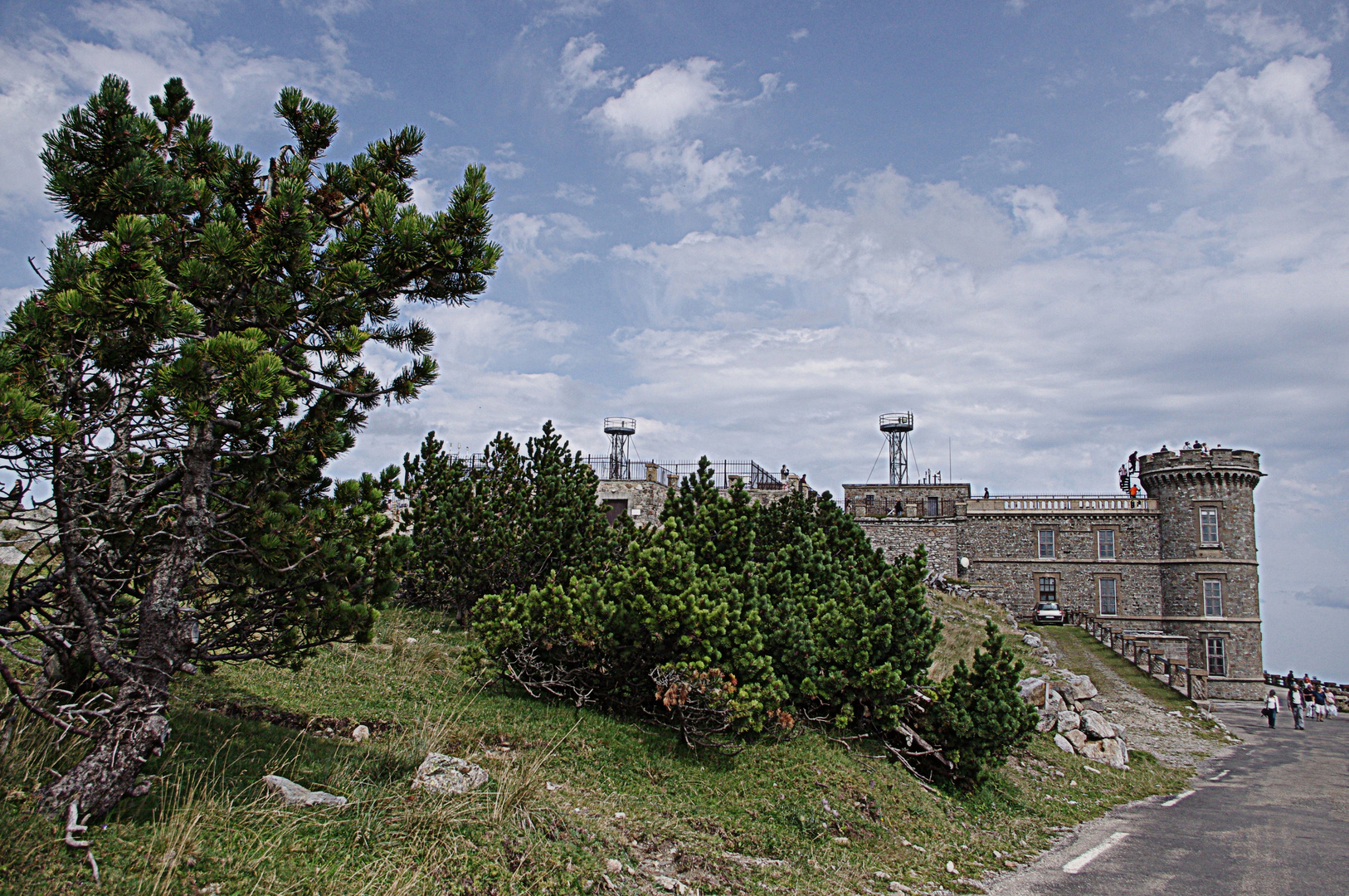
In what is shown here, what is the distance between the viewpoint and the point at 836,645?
10.9m

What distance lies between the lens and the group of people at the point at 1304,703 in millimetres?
28297

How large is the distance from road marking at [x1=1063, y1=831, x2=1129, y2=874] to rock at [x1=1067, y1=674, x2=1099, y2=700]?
9587 mm

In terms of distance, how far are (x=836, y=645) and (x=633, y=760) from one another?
3416 mm

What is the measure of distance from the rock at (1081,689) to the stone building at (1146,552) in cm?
1672

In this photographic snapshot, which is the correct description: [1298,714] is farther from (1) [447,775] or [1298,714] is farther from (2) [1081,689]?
(1) [447,775]

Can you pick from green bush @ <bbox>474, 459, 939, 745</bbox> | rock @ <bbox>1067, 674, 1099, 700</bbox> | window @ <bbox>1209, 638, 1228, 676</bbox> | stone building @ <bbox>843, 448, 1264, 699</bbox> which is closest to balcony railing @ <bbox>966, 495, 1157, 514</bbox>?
stone building @ <bbox>843, 448, 1264, 699</bbox>

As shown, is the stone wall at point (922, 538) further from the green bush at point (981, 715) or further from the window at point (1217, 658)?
the green bush at point (981, 715)

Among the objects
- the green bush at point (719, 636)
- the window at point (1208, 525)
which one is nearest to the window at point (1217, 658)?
the window at point (1208, 525)

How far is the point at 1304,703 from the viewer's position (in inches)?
1305

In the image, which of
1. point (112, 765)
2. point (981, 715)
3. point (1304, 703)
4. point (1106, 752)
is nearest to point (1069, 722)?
point (1106, 752)

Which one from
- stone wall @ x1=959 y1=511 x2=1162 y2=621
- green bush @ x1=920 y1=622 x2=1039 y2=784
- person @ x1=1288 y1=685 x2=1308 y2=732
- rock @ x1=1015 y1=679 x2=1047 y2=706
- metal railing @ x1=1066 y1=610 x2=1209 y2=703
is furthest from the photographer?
stone wall @ x1=959 y1=511 x2=1162 y2=621

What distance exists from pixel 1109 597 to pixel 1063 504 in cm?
553

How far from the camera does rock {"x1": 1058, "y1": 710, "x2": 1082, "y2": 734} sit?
16.1 meters

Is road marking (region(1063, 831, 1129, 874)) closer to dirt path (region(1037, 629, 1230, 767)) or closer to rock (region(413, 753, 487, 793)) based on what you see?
rock (region(413, 753, 487, 793))
